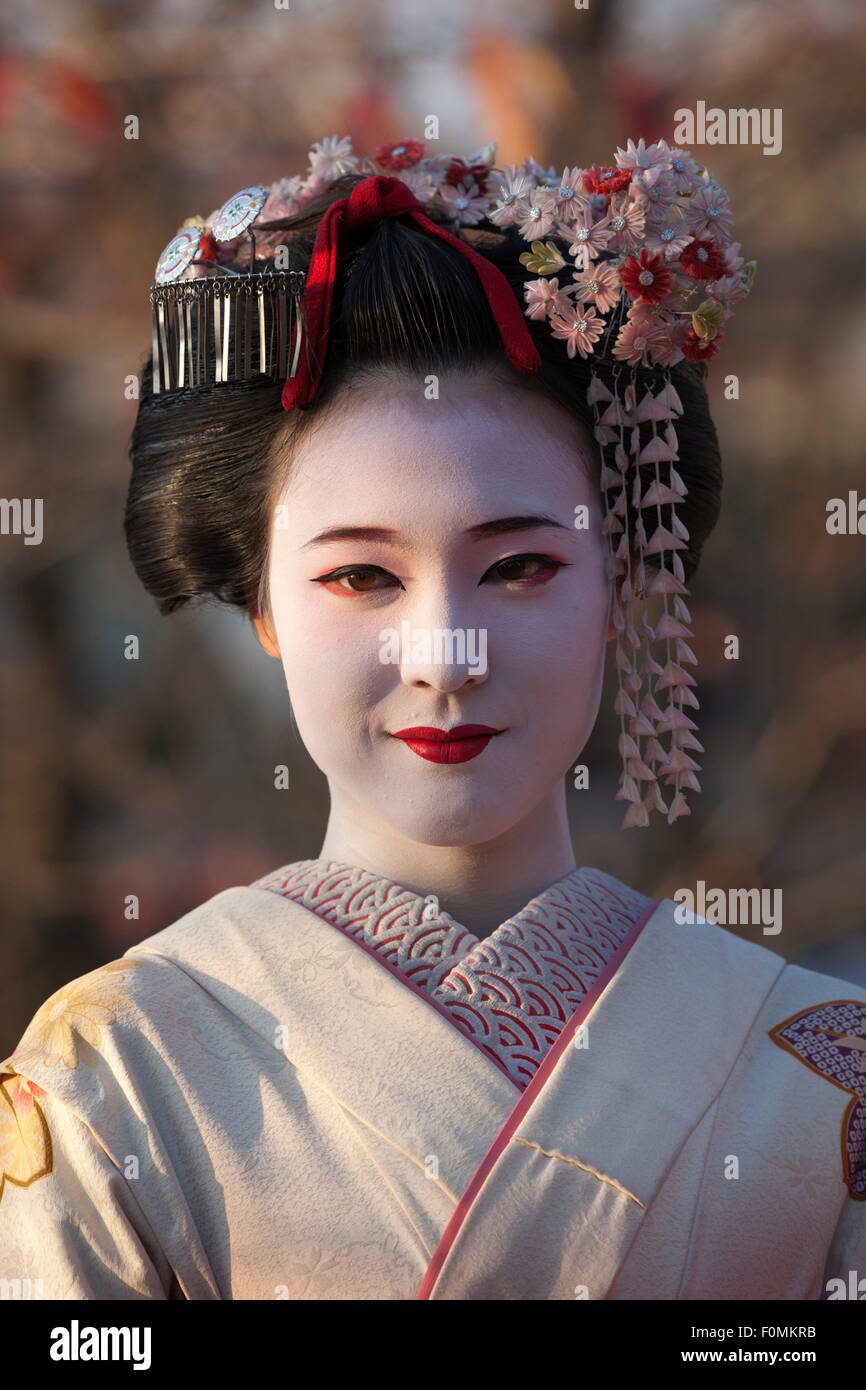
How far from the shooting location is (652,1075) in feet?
5.61

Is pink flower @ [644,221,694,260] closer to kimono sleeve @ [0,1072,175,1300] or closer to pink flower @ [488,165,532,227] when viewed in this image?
pink flower @ [488,165,532,227]

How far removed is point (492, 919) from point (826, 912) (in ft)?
8.20

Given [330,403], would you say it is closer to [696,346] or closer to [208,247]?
[208,247]

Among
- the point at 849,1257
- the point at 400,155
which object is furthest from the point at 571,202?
the point at 849,1257

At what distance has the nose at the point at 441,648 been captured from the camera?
5.57 feet

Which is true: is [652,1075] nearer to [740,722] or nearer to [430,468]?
[430,468]

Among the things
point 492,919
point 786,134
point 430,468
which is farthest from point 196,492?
point 786,134

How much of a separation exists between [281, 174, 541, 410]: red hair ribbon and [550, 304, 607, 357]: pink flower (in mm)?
40

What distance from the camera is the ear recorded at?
2.00m

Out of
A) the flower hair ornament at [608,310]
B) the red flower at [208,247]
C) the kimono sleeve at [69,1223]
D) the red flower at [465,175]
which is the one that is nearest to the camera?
the kimono sleeve at [69,1223]

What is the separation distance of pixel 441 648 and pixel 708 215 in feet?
2.08

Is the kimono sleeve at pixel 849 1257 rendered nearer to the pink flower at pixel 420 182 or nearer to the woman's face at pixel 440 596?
the woman's face at pixel 440 596

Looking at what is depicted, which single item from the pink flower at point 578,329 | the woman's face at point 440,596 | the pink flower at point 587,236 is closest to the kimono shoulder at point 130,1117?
the woman's face at point 440,596

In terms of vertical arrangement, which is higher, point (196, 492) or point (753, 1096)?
point (196, 492)
